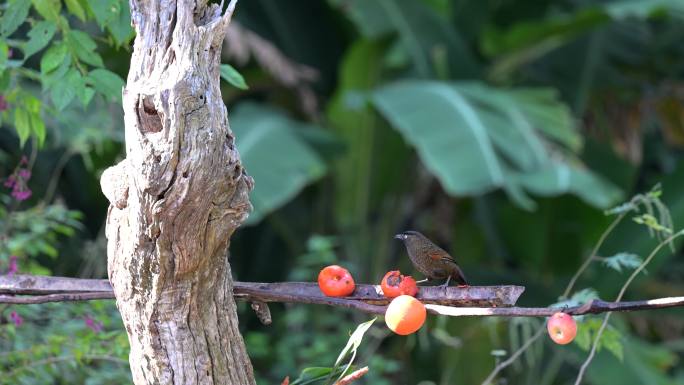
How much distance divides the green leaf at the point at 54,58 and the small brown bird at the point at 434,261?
112cm

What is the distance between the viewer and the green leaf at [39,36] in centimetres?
270

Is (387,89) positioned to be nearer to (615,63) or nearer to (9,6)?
(615,63)

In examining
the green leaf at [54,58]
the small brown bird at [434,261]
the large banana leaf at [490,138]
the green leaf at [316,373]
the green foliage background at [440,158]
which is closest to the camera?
the green leaf at [316,373]

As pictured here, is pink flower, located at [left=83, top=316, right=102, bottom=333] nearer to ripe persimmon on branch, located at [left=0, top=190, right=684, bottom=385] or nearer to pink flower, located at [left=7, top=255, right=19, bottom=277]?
pink flower, located at [left=7, top=255, right=19, bottom=277]

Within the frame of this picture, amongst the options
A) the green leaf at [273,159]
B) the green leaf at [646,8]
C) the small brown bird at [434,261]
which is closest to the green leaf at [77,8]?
the small brown bird at [434,261]

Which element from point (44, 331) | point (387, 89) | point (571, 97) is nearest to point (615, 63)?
point (571, 97)

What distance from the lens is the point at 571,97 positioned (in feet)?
25.3

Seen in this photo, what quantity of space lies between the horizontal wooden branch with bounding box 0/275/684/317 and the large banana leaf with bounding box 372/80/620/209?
113 inches

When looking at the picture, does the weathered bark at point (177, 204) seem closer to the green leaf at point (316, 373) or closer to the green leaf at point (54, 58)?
the green leaf at point (316, 373)

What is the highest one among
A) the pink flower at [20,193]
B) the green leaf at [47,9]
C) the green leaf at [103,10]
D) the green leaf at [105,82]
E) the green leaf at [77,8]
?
the green leaf at [77,8]

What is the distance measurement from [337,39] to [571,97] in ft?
6.20

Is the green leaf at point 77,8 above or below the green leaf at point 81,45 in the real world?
above

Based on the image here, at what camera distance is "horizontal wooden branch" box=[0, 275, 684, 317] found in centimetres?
208

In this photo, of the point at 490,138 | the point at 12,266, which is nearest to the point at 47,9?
the point at 12,266
